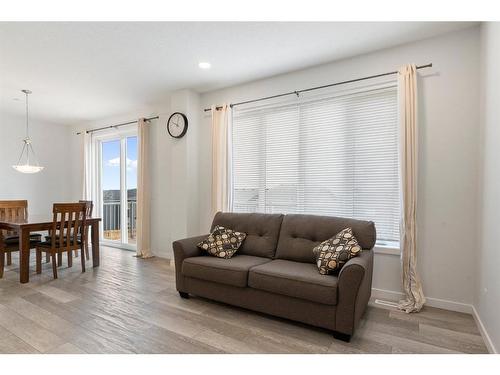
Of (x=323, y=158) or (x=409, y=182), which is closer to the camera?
(x=409, y=182)

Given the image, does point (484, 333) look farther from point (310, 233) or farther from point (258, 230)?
point (258, 230)

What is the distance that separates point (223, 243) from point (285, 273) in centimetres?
89

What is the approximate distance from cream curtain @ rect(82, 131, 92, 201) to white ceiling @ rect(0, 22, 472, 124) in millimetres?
1693

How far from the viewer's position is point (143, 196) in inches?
189

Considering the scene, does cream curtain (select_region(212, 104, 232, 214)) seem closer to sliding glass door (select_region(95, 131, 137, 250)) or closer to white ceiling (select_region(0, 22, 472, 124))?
white ceiling (select_region(0, 22, 472, 124))

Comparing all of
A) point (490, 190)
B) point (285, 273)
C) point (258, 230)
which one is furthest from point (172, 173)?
point (490, 190)

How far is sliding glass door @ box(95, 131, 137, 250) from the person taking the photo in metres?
5.45

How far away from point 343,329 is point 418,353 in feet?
1.66

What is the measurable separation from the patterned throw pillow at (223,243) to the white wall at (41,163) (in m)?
4.69

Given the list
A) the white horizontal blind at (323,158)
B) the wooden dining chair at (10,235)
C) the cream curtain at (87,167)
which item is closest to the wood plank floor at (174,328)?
the wooden dining chair at (10,235)

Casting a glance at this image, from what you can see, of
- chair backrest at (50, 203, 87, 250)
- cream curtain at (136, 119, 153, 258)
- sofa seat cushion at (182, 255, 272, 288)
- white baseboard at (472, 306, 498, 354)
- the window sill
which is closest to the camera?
white baseboard at (472, 306, 498, 354)

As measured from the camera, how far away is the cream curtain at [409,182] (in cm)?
268

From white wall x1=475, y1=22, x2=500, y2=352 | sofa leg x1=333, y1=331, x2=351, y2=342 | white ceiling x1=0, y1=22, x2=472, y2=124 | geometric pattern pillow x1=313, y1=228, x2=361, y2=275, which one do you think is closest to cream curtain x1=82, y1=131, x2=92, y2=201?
white ceiling x1=0, y1=22, x2=472, y2=124
